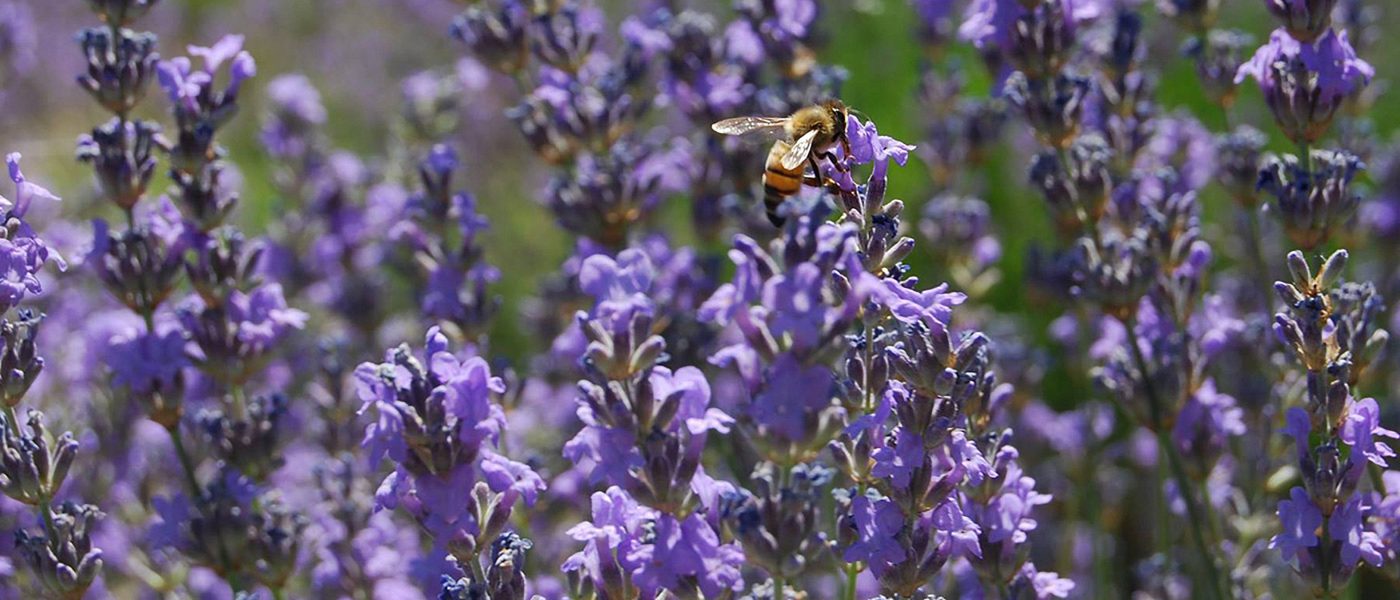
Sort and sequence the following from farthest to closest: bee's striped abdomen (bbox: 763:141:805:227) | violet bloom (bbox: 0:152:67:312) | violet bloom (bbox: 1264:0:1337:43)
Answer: bee's striped abdomen (bbox: 763:141:805:227) < violet bloom (bbox: 1264:0:1337:43) < violet bloom (bbox: 0:152:67:312)

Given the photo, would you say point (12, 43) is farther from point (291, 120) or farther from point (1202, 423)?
point (1202, 423)

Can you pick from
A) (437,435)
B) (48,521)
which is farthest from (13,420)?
Answer: (437,435)

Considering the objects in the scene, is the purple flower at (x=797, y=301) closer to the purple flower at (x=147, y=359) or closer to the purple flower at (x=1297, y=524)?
the purple flower at (x=1297, y=524)

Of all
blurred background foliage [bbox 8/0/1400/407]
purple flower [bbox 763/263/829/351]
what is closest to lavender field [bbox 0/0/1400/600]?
purple flower [bbox 763/263/829/351]

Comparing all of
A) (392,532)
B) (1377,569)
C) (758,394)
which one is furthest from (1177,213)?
Result: (392,532)

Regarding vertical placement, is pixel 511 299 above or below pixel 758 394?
above

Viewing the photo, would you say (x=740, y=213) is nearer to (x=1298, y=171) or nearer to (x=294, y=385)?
(x=1298, y=171)

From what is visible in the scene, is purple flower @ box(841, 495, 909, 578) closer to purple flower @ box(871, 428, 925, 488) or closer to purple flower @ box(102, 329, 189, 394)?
purple flower @ box(871, 428, 925, 488)
